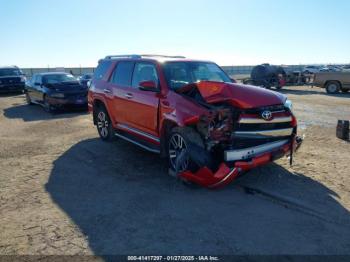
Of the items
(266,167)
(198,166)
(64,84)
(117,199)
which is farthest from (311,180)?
(64,84)

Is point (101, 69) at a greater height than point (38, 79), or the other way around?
point (101, 69)

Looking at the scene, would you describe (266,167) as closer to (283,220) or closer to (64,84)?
(283,220)

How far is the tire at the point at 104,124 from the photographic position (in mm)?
7711

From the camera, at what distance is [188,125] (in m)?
4.91

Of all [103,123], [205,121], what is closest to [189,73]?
[205,121]

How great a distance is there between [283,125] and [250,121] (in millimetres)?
754

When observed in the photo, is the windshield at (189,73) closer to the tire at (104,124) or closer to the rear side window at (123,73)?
the rear side window at (123,73)

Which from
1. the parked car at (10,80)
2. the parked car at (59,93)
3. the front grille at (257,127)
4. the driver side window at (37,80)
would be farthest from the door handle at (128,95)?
the parked car at (10,80)

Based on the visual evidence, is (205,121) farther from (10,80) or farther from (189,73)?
(10,80)

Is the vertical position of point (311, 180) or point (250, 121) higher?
point (250, 121)

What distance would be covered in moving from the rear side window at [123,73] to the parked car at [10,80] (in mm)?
16910

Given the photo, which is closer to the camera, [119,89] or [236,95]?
[236,95]

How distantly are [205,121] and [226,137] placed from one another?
38 cm

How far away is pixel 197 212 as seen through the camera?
168 inches
